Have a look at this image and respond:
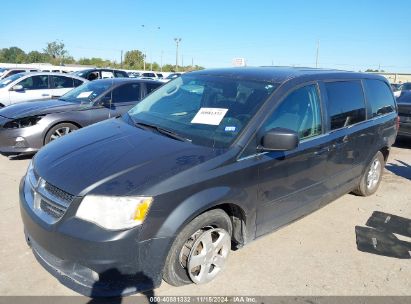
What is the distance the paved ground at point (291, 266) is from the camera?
3098mm

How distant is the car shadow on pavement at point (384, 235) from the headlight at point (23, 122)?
5341 millimetres

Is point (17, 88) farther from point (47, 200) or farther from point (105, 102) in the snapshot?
point (47, 200)

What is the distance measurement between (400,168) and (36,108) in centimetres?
700

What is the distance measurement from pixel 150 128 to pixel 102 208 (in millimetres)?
1242

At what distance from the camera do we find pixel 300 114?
375 centimetres

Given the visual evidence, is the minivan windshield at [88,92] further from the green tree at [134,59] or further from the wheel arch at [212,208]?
the green tree at [134,59]

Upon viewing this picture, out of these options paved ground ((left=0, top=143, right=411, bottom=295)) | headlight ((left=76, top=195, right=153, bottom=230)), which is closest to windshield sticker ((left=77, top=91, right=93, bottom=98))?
paved ground ((left=0, top=143, right=411, bottom=295))

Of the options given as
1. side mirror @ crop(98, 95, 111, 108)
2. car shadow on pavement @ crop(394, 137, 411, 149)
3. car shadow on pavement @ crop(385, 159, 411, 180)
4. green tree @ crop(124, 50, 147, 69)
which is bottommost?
car shadow on pavement @ crop(385, 159, 411, 180)

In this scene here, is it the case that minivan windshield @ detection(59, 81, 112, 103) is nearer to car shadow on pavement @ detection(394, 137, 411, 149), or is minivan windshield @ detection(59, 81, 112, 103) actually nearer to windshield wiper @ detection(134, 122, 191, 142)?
windshield wiper @ detection(134, 122, 191, 142)

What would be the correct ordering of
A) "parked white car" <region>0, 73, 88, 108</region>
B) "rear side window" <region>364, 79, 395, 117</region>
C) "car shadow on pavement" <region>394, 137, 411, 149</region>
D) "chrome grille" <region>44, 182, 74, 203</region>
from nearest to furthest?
1. "chrome grille" <region>44, 182, 74, 203</region>
2. "rear side window" <region>364, 79, 395, 117</region>
3. "car shadow on pavement" <region>394, 137, 411, 149</region>
4. "parked white car" <region>0, 73, 88, 108</region>

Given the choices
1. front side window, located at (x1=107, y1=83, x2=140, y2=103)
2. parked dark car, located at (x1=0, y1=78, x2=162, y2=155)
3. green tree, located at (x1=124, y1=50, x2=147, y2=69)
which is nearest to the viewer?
parked dark car, located at (x1=0, y1=78, x2=162, y2=155)

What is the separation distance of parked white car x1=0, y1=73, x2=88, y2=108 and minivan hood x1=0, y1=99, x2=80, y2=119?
464 centimetres

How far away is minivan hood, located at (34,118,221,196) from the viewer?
8.68ft

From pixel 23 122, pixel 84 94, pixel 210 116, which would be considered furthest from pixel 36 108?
pixel 210 116
